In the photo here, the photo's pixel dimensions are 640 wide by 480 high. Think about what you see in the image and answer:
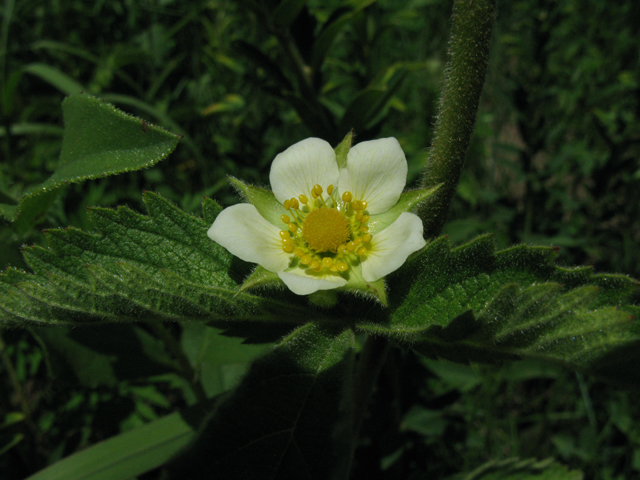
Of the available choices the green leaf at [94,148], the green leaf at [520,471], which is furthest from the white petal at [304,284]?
the green leaf at [520,471]

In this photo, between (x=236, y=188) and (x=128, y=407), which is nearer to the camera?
(x=236, y=188)

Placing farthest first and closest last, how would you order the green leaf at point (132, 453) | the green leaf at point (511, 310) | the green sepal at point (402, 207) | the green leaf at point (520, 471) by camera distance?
the green leaf at point (520, 471), the green leaf at point (132, 453), the green sepal at point (402, 207), the green leaf at point (511, 310)

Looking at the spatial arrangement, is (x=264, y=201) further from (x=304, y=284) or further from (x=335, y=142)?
(x=335, y=142)

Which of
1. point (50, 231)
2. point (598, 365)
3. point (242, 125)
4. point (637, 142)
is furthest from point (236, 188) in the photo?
point (637, 142)

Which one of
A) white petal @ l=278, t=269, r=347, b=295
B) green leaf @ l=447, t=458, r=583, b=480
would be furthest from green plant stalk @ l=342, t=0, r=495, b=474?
A: green leaf @ l=447, t=458, r=583, b=480

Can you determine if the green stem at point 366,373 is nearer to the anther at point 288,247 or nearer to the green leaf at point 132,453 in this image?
the anther at point 288,247

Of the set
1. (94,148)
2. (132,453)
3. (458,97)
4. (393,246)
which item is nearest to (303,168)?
(393,246)

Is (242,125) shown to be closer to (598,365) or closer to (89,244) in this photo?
(89,244)
